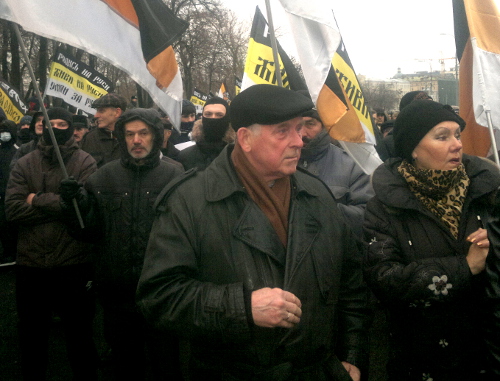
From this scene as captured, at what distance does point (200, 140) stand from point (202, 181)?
242 centimetres

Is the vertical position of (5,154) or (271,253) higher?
(5,154)

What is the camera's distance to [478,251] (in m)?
2.25

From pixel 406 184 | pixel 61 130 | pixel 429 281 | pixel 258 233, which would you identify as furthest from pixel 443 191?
pixel 61 130

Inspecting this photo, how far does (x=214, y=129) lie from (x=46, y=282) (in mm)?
1918

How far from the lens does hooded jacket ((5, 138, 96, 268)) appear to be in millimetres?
3443

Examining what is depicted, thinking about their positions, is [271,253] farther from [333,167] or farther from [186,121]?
[186,121]

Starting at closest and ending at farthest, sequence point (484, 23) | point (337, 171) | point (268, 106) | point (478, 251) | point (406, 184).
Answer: point (268, 106), point (478, 251), point (406, 184), point (484, 23), point (337, 171)

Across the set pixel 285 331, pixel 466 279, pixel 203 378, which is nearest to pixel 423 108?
pixel 466 279

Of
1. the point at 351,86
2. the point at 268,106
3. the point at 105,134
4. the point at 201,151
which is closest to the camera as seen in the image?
the point at 268,106

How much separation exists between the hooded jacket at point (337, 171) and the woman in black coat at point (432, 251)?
0.82 metres

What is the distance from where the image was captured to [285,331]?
1944 millimetres

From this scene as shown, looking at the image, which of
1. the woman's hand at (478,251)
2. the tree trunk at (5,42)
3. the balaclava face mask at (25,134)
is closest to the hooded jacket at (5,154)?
the balaclava face mask at (25,134)

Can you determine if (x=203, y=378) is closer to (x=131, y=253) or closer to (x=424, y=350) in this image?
(x=424, y=350)

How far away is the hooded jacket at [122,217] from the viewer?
10.4ft
